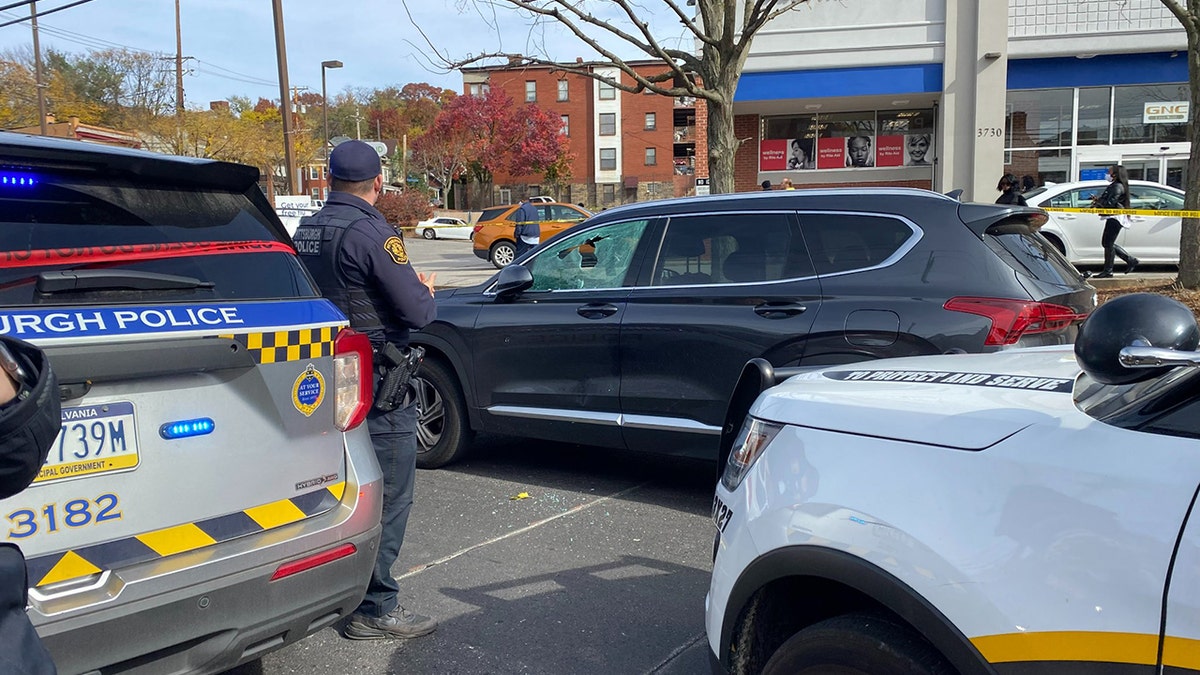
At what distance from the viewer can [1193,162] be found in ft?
34.7

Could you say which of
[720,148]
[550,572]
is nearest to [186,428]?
[550,572]

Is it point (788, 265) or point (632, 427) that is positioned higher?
point (788, 265)

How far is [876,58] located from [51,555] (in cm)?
1918

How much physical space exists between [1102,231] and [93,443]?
568 inches

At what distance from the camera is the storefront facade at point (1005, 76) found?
18219mm

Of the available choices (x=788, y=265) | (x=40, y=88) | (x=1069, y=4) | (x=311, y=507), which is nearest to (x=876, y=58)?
Result: (x=1069, y=4)

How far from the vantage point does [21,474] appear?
1.47 metres

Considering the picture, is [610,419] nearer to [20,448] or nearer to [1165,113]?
[20,448]

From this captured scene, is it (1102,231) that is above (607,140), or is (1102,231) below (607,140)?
below

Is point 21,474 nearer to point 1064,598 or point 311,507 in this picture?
point 311,507

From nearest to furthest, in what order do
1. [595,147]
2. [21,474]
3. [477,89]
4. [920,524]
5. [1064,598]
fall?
1. [21,474]
2. [1064,598]
3. [920,524]
4. [595,147]
5. [477,89]

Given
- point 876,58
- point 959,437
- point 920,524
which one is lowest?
point 920,524

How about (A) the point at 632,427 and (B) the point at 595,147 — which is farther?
(B) the point at 595,147

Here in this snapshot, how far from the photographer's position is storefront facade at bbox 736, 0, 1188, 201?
59.8 feet
